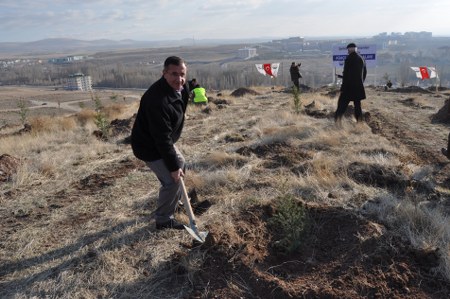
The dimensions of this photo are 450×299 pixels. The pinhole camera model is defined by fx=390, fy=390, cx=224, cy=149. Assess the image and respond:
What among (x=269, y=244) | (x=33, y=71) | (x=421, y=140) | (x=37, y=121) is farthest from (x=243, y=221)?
(x=33, y=71)

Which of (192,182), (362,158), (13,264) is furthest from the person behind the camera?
(362,158)

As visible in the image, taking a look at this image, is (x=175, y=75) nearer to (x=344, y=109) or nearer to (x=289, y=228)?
(x=289, y=228)

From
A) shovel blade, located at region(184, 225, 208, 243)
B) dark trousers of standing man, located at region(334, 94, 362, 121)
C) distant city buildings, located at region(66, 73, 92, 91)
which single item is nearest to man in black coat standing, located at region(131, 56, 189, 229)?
shovel blade, located at region(184, 225, 208, 243)

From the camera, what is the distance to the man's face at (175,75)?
348 cm

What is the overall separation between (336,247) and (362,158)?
8.62ft

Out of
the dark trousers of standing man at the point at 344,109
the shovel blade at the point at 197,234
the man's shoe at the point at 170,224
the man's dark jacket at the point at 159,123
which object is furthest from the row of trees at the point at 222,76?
the shovel blade at the point at 197,234

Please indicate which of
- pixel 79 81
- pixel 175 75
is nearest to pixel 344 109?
pixel 175 75

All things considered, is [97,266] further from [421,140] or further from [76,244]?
[421,140]

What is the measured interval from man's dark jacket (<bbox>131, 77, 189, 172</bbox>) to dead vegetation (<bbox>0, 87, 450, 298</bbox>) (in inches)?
32.0

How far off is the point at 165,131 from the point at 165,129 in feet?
0.06

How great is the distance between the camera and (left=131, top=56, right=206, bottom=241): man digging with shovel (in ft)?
11.3

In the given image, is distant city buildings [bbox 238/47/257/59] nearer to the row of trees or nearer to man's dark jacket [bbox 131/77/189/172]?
the row of trees

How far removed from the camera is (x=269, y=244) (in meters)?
3.46

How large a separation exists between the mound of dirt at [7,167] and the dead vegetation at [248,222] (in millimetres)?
20
